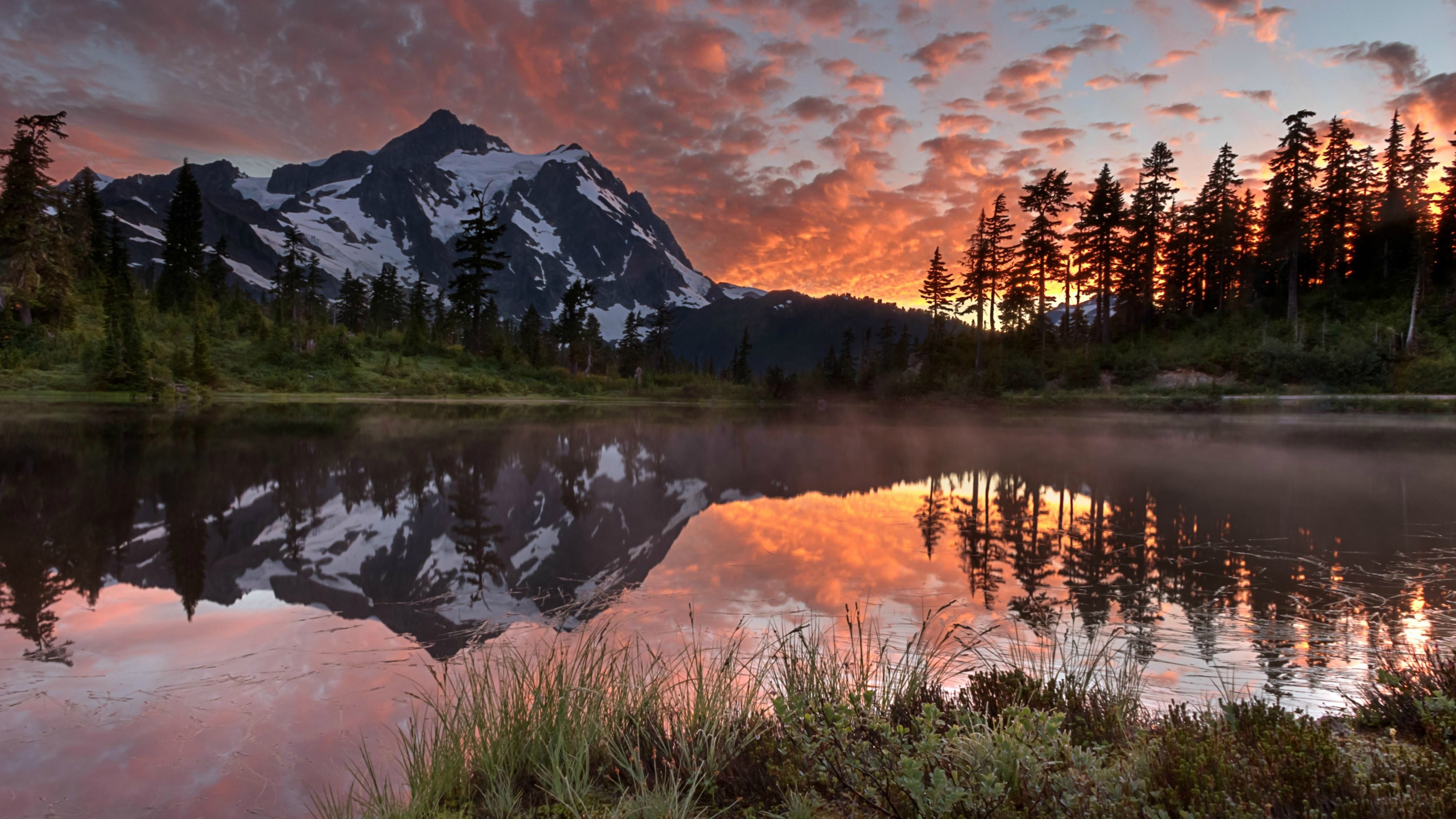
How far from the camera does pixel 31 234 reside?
142 ft

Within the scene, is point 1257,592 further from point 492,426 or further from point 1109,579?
point 492,426

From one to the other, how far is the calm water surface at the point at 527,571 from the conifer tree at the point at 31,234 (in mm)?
31558

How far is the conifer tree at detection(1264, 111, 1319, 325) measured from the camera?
1929 inches

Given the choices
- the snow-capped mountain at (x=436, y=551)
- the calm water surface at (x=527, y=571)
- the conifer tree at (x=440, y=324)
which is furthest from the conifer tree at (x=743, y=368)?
the snow-capped mountain at (x=436, y=551)

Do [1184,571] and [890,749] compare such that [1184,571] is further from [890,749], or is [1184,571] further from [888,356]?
[888,356]

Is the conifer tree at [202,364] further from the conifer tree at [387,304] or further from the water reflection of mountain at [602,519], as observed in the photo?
the conifer tree at [387,304]

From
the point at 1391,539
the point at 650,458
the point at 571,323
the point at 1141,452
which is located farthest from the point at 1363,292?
the point at 571,323

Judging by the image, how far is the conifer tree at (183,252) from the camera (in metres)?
57.2

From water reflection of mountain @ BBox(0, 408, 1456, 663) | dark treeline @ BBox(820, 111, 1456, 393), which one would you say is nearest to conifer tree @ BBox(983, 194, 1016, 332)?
dark treeline @ BBox(820, 111, 1456, 393)

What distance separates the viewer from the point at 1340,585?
7.89 metres

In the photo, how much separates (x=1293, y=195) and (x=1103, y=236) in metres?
12.8

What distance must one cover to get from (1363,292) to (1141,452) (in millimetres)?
40921

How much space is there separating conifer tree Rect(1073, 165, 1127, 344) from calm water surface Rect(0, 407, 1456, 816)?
1453 inches

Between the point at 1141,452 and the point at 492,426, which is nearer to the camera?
the point at 1141,452
